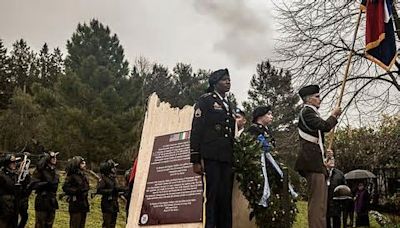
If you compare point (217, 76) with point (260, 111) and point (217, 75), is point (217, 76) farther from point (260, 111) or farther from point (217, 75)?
point (260, 111)

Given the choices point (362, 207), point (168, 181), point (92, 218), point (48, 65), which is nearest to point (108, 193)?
point (168, 181)

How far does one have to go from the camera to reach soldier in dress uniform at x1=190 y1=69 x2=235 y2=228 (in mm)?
5828

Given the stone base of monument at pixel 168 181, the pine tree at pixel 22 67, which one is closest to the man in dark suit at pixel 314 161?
the stone base of monument at pixel 168 181

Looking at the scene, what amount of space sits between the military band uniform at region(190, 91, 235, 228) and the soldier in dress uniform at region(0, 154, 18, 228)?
411 centimetres

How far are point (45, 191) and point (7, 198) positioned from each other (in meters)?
0.58

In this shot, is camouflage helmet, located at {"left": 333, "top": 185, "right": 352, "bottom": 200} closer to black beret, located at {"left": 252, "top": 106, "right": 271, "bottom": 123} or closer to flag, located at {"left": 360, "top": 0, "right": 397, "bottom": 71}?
flag, located at {"left": 360, "top": 0, "right": 397, "bottom": 71}

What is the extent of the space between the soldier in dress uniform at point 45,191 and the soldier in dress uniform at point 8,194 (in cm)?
33

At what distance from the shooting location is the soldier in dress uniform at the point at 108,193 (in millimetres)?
9750

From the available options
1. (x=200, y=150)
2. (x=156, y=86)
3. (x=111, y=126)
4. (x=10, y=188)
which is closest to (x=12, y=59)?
(x=156, y=86)

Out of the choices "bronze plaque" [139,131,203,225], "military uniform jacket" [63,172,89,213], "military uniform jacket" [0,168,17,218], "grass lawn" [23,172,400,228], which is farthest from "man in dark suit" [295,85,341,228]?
"grass lawn" [23,172,400,228]

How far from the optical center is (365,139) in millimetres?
16141

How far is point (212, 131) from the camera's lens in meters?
5.94

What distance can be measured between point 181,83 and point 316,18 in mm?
28132

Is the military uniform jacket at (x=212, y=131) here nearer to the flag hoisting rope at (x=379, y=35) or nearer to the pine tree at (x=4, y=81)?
the flag hoisting rope at (x=379, y=35)
